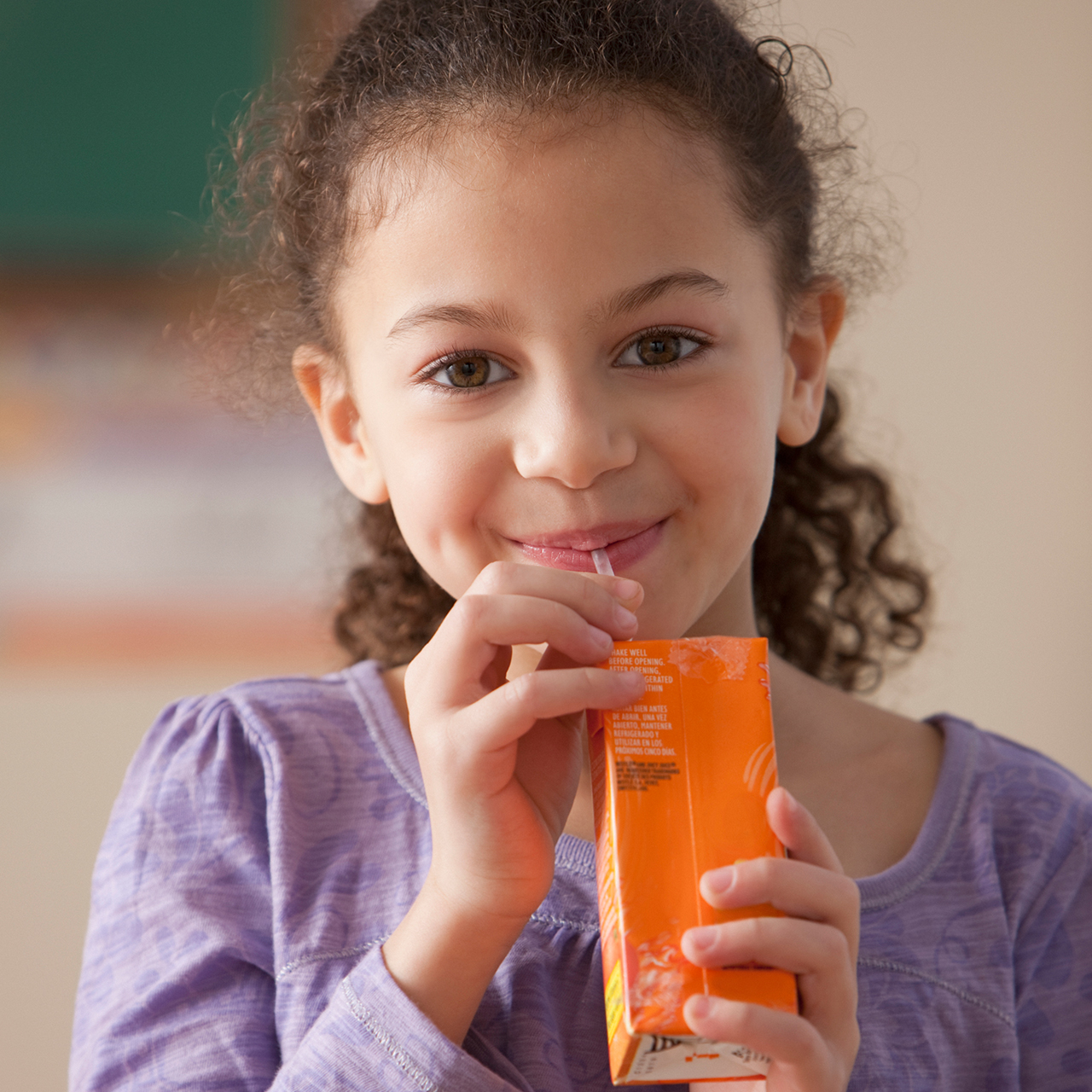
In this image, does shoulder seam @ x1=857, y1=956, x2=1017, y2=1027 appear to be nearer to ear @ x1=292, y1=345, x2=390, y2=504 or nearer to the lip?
the lip

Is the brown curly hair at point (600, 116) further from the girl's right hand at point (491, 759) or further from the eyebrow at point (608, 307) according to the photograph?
the girl's right hand at point (491, 759)

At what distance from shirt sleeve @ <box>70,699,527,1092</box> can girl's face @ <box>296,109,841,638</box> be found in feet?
0.75

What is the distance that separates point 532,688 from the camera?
594 millimetres

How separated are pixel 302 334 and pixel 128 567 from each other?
73cm

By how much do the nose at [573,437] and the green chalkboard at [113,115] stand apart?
1022 mm

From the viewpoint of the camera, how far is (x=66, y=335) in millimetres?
1581

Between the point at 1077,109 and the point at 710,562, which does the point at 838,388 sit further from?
the point at 1077,109

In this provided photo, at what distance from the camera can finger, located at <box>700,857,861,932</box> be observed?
531 millimetres

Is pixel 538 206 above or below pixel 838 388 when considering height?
below

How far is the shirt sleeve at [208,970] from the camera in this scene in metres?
0.65

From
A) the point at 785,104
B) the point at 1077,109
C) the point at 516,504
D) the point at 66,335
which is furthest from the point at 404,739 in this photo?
the point at 1077,109

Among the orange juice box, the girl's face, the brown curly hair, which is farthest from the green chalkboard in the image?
the orange juice box

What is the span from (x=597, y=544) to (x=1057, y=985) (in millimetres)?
459

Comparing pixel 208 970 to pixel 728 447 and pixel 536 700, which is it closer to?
pixel 536 700
